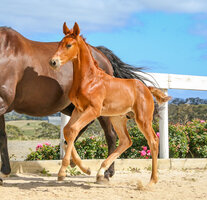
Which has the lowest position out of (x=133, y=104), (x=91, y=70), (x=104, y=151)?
(x=104, y=151)

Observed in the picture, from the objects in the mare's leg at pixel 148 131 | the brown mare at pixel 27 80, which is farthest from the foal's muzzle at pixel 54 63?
Answer: the mare's leg at pixel 148 131

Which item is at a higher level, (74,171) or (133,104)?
(133,104)

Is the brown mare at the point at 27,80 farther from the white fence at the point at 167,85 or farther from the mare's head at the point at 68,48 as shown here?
the white fence at the point at 167,85

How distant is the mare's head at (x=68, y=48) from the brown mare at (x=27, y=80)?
32.0 inches

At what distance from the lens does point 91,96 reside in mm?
4191

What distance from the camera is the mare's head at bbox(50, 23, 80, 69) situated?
13.3ft

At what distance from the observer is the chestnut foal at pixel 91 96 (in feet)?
13.4

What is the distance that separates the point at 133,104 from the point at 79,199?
139 centimetres

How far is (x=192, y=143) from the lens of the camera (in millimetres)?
8320

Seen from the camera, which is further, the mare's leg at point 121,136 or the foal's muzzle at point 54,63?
the mare's leg at point 121,136

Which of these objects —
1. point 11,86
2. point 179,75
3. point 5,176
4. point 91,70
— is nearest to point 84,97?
point 91,70

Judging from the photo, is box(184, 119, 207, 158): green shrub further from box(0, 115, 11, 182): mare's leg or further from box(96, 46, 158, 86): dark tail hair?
box(0, 115, 11, 182): mare's leg

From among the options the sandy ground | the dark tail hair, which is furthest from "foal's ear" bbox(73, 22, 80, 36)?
the dark tail hair

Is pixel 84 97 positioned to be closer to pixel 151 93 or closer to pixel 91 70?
pixel 91 70
